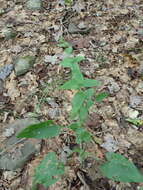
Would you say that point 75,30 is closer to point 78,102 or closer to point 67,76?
point 67,76

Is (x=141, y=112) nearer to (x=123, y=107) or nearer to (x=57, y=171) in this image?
(x=123, y=107)

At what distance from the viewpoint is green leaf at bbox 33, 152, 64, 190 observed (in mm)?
2229

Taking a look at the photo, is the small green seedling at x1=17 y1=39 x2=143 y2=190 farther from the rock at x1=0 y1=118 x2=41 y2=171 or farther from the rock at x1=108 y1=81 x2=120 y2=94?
the rock at x1=108 y1=81 x2=120 y2=94

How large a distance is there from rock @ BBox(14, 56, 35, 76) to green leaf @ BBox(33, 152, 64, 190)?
5.00ft

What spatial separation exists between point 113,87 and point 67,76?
56cm

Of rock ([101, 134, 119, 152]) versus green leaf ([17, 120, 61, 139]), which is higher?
green leaf ([17, 120, 61, 139])

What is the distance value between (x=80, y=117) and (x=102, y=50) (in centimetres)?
176

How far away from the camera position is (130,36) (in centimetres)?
396

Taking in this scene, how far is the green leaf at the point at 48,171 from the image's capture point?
2.23 meters

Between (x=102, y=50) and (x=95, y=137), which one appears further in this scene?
(x=102, y=50)

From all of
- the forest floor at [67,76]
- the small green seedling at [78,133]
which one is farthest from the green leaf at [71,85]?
the forest floor at [67,76]

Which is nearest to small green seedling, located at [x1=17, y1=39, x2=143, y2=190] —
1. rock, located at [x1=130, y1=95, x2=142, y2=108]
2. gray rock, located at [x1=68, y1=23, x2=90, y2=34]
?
rock, located at [x1=130, y1=95, x2=142, y2=108]

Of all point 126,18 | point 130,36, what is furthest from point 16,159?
point 126,18

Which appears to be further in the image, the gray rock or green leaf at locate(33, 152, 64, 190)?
the gray rock
